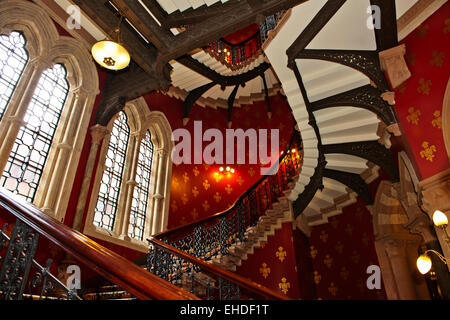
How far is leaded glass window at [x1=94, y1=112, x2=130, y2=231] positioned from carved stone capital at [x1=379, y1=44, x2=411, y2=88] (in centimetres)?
553

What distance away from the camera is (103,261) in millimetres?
1383

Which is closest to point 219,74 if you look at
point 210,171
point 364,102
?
point 210,171

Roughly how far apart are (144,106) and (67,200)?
132 inches

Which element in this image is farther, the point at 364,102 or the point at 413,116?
the point at 364,102

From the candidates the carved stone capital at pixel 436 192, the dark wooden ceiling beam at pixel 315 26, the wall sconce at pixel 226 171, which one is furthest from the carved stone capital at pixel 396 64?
the wall sconce at pixel 226 171

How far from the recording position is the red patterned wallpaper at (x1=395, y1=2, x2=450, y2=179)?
3607 mm

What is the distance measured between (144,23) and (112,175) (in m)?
3.38

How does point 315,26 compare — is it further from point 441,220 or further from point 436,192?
point 441,220

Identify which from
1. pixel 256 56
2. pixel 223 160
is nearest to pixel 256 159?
pixel 223 160

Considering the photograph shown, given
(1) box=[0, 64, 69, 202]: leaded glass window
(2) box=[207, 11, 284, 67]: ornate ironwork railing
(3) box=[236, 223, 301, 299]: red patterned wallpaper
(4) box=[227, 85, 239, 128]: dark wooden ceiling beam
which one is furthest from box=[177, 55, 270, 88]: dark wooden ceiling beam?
(3) box=[236, 223, 301, 299]: red patterned wallpaper

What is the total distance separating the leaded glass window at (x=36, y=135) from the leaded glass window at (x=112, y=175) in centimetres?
126
